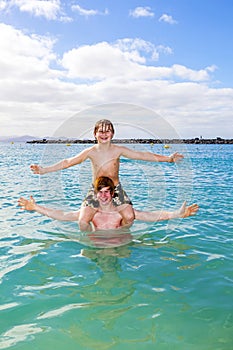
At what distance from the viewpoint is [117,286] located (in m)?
5.14

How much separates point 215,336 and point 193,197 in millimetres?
9584

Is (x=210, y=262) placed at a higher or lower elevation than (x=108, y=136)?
lower

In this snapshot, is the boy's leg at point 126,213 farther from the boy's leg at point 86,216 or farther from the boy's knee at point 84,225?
the boy's knee at point 84,225

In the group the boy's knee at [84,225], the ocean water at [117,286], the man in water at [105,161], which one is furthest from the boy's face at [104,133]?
the boy's knee at [84,225]

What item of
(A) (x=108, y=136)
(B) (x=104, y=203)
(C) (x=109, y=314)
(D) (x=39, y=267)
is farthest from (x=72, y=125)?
(C) (x=109, y=314)

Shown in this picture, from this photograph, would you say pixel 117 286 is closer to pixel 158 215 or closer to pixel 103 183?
pixel 103 183

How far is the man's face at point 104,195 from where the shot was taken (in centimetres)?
662

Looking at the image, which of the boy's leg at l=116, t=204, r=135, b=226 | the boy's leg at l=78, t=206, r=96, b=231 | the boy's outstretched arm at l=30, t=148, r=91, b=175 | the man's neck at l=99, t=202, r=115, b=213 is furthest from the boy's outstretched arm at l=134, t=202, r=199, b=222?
the boy's outstretched arm at l=30, t=148, r=91, b=175

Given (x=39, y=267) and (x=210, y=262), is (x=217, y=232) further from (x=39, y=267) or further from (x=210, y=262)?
(x=39, y=267)

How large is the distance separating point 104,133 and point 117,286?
293cm

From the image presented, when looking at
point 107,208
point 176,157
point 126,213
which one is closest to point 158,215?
point 126,213

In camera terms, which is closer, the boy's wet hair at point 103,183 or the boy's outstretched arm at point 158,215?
the boy's wet hair at point 103,183

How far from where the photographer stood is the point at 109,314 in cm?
436

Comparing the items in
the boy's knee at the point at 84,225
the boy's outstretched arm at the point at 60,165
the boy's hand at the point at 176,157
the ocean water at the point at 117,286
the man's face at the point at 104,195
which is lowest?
the ocean water at the point at 117,286
